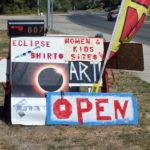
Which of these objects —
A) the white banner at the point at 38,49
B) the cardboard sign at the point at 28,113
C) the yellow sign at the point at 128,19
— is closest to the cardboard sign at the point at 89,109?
the cardboard sign at the point at 28,113

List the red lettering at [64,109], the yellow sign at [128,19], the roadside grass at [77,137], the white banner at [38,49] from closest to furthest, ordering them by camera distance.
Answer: the roadside grass at [77,137], the red lettering at [64,109], the yellow sign at [128,19], the white banner at [38,49]

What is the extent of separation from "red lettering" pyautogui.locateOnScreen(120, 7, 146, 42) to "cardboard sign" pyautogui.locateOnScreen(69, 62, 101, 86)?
0.56m

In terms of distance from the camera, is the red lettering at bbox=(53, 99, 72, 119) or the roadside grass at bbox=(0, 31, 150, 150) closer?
the roadside grass at bbox=(0, 31, 150, 150)

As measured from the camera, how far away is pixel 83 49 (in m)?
8.16

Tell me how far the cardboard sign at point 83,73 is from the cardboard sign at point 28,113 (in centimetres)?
61

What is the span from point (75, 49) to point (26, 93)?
928 mm

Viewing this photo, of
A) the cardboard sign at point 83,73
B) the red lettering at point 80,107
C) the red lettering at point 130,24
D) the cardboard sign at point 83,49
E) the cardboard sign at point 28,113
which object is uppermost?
the red lettering at point 130,24

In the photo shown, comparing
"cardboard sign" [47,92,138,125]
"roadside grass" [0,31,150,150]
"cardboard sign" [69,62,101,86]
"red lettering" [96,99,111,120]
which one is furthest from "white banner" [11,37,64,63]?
"roadside grass" [0,31,150,150]

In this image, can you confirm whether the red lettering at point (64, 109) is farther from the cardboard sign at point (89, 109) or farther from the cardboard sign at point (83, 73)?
the cardboard sign at point (83, 73)

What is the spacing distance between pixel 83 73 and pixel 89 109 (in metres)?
0.68

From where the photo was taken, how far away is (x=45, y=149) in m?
6.66

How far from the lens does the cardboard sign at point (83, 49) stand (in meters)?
8.10

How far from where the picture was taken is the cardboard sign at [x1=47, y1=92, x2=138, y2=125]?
25.0 ft

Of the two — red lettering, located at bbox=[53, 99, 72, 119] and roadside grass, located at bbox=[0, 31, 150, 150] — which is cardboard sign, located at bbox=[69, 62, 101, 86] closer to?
red lettering, located at bbox=[53, 99, 72, 119]
